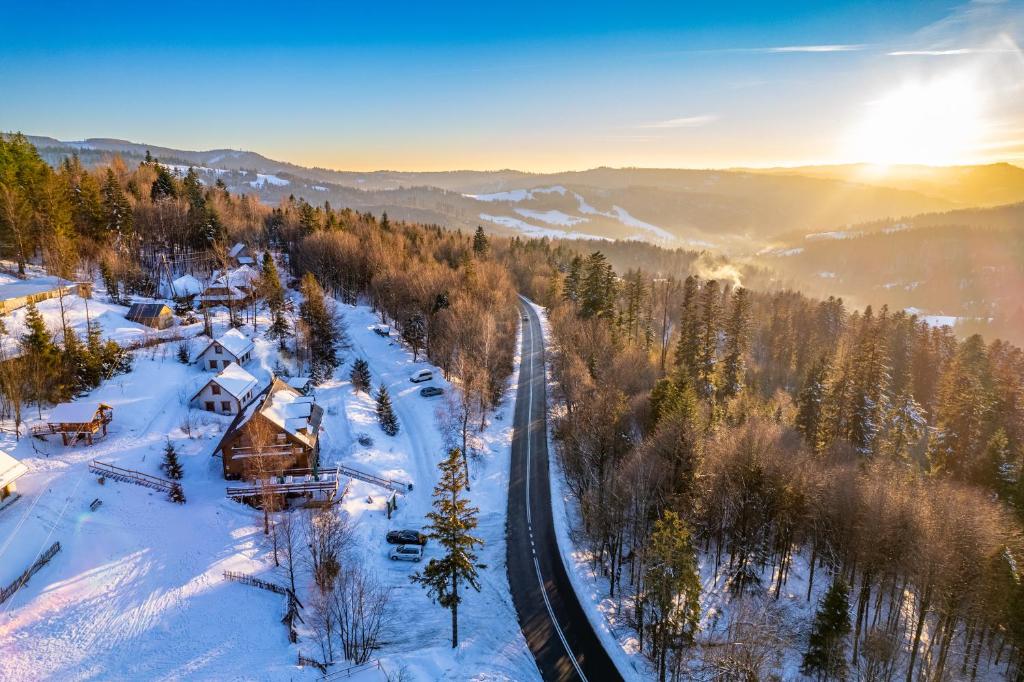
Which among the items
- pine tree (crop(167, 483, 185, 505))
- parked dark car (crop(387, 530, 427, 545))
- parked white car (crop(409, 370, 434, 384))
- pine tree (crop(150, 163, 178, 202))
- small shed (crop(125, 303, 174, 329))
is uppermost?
pine tree (crop(150, 163, 178, 202))

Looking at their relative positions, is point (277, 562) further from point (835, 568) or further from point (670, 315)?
point (670, 315)

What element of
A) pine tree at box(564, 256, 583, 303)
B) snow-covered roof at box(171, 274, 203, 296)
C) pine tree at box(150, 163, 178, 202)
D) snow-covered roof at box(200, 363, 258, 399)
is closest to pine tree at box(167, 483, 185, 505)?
snow-covered roof at box(200, 363, 258, 399)

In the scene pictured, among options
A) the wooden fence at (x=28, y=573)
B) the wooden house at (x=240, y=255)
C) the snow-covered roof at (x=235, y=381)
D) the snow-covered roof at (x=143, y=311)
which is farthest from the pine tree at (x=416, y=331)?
the wooden fence at (x=28, y=573)

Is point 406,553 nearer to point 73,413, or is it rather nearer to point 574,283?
point 73,413

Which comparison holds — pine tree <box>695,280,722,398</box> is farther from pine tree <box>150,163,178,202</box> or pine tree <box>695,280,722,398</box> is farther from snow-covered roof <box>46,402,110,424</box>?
pine tree <box>150,163,178,202</box>

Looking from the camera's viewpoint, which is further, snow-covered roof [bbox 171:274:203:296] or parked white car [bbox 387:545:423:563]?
snow-covered roof [bbox 171:274:203:296]
